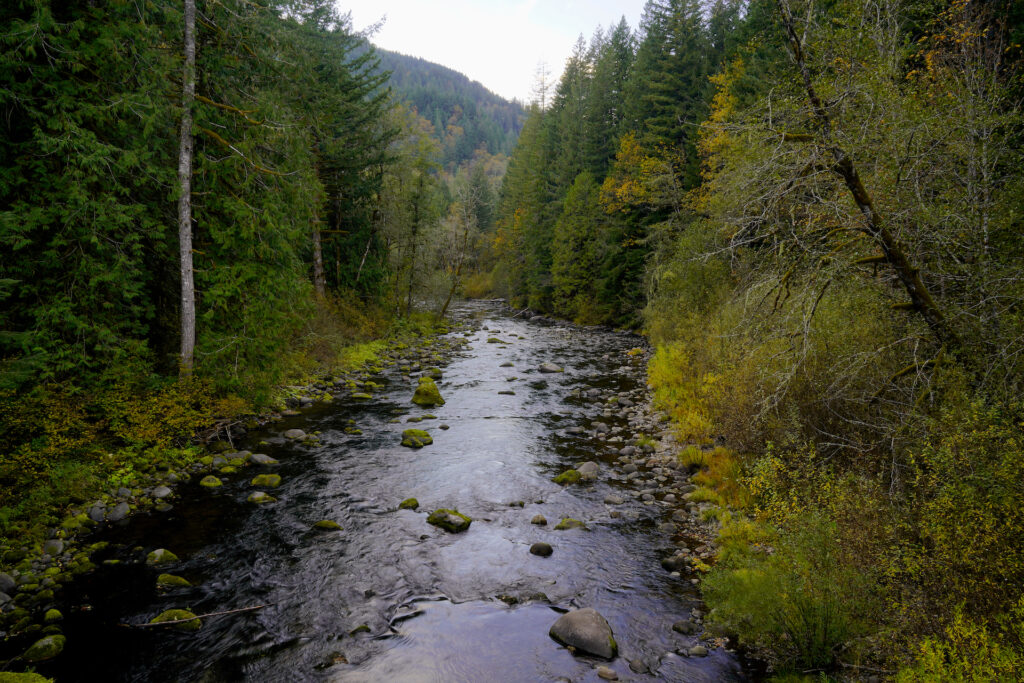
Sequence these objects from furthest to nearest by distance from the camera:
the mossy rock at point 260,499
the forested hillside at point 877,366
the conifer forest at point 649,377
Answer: the mossy rock at point 260,499 → the conifer forest at point 649,377 → the forested hillside at point 877,366

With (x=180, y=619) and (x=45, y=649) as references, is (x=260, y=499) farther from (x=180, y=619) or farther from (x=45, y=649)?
(x=45, y=649)

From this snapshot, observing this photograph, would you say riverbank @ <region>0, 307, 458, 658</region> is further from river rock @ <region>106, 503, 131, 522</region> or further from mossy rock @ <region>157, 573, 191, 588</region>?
mossy rock @ <region>157, 573, 191, 588</region>

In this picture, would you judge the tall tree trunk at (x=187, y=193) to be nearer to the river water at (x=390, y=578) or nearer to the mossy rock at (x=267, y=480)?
the river water at (x=390, y=578)

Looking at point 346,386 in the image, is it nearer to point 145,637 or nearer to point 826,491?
point 145,637

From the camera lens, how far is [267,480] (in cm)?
998

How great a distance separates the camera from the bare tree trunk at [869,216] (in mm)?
5769

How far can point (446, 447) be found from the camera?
12562 mm

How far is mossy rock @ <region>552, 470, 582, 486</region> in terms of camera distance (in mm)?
10453

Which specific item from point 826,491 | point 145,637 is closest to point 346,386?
point 145,637

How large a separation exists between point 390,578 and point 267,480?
4.35 m

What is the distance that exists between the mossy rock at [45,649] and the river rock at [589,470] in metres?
8.47

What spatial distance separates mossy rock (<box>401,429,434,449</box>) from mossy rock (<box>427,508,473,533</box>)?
3.74 m

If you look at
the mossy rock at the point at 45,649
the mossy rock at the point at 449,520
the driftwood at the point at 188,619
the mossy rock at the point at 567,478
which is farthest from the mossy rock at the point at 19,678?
the mossy rock at the point at 567,478

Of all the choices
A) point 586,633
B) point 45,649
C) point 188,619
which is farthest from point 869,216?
point 45,649
